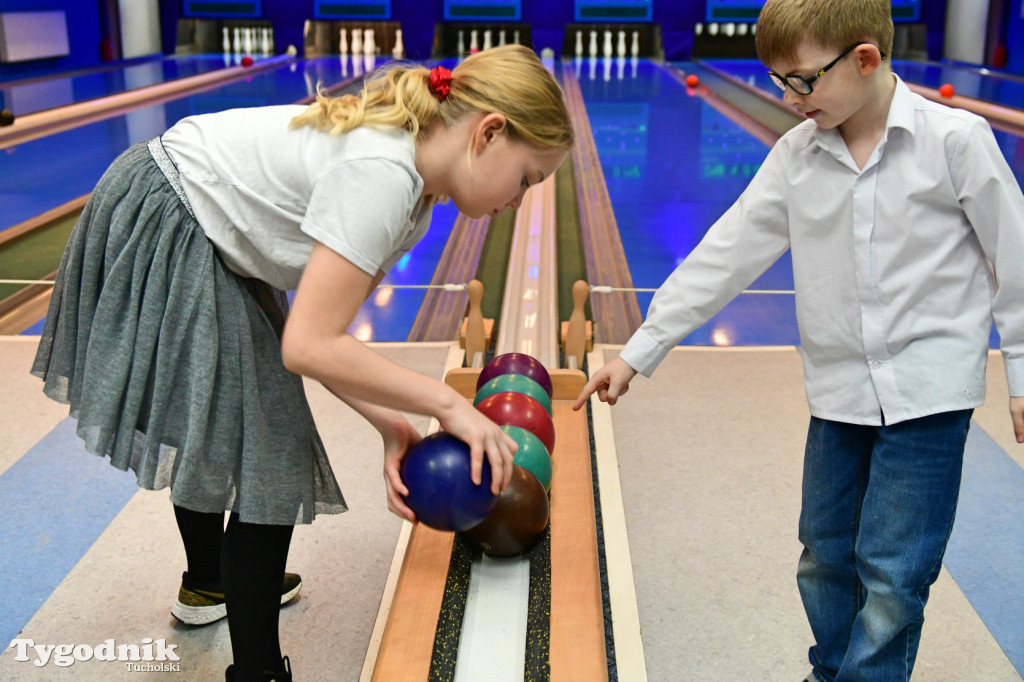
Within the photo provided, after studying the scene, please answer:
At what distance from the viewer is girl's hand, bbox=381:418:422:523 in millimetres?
1372

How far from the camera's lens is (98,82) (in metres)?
8.99

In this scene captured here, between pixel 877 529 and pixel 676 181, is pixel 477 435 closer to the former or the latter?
pixel 877 529

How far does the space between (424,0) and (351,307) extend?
12.5 metres

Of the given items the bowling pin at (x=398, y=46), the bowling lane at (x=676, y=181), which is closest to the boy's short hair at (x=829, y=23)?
the bowling lane at (x=676, y=181)

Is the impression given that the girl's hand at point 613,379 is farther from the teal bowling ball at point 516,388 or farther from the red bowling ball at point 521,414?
the teal bowling ball at point 516,388

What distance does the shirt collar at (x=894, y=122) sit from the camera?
3.79ft

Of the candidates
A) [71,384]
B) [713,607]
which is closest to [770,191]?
[713,607]

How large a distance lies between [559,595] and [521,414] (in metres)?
0.44

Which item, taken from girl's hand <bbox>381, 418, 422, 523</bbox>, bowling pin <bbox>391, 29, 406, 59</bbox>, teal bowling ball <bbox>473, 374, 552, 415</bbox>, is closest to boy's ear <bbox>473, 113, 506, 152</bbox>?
girl's hand <bbox>381, 418, 422, 523</bbox>

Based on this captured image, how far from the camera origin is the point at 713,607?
66.1 inches

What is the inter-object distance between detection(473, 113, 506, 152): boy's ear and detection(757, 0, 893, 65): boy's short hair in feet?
1.15

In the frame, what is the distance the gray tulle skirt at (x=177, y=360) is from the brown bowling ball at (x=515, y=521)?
0.33 m

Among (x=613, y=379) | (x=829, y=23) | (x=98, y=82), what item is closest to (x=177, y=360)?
(x=613, y=379)

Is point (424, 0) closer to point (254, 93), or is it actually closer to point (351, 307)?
point (254, 93)
